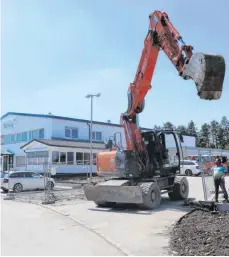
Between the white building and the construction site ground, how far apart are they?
2193cm

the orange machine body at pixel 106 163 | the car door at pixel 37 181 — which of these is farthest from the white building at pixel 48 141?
the orange machine body at pixel 106 163

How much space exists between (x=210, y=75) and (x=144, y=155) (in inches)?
260

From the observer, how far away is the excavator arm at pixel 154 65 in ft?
29.3

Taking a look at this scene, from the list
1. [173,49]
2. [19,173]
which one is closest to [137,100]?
[173,49]

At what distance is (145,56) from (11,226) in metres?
8.10

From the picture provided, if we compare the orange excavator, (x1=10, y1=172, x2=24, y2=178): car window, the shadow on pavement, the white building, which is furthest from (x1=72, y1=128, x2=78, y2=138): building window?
the shadow on pavement

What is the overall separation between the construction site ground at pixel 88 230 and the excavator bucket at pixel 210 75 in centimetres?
365

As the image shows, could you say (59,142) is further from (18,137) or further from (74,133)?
(18,137)

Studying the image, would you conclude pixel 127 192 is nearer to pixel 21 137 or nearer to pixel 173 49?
pixel 173 49

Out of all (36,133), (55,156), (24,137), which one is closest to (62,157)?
(55,156)

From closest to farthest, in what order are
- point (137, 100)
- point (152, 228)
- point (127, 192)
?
point (152, 228) → point (127, 192) → point (137, 100)

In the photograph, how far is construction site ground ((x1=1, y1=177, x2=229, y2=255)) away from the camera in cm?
768

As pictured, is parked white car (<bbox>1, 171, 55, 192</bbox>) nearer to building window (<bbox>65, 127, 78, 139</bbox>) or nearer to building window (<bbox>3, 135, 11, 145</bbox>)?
building window (<bbox>65, 127, 78, 139</bbox>)

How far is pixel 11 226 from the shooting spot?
10.7 meters
